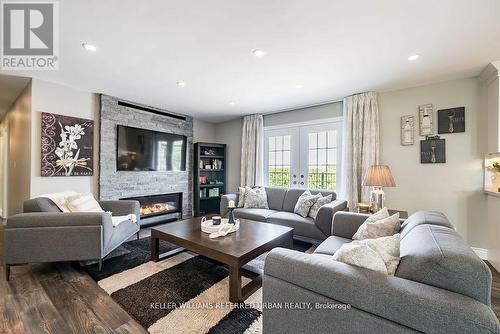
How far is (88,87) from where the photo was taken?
339 cm

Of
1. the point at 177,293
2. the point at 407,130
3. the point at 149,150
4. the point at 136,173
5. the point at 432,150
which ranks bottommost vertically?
the point at 177,293

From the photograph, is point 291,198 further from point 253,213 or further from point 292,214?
point 253,213

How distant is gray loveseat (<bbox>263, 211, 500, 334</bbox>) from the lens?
0.85 meters

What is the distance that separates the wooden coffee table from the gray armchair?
57 cm

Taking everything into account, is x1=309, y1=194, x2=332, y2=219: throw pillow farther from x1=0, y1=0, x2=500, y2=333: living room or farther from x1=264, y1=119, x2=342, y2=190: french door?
x1=264, y1=119, x2=342, y2=190: french door

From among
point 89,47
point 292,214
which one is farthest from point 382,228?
point 89,47

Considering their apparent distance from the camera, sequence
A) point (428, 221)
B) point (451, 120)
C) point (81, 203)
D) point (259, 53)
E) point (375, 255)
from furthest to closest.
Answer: point (451, 120) → point (81, 203) → point (259, 53) → point (428, 221) → point (375, 255)

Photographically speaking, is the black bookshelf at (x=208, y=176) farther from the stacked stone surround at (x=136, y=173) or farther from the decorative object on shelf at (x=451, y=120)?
the decorative object on shelf at (x=451, y=120)

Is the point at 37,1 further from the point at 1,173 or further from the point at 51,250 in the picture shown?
the point at 1,173

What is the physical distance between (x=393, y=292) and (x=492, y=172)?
308 centimetres

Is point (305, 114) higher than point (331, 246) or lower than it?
higher

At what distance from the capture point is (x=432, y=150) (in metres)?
3.08

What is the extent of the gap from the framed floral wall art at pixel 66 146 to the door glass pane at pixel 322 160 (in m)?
3.97

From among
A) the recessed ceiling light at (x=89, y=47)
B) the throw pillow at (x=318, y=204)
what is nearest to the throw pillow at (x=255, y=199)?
the throw pillow at (x=318, y=204)
